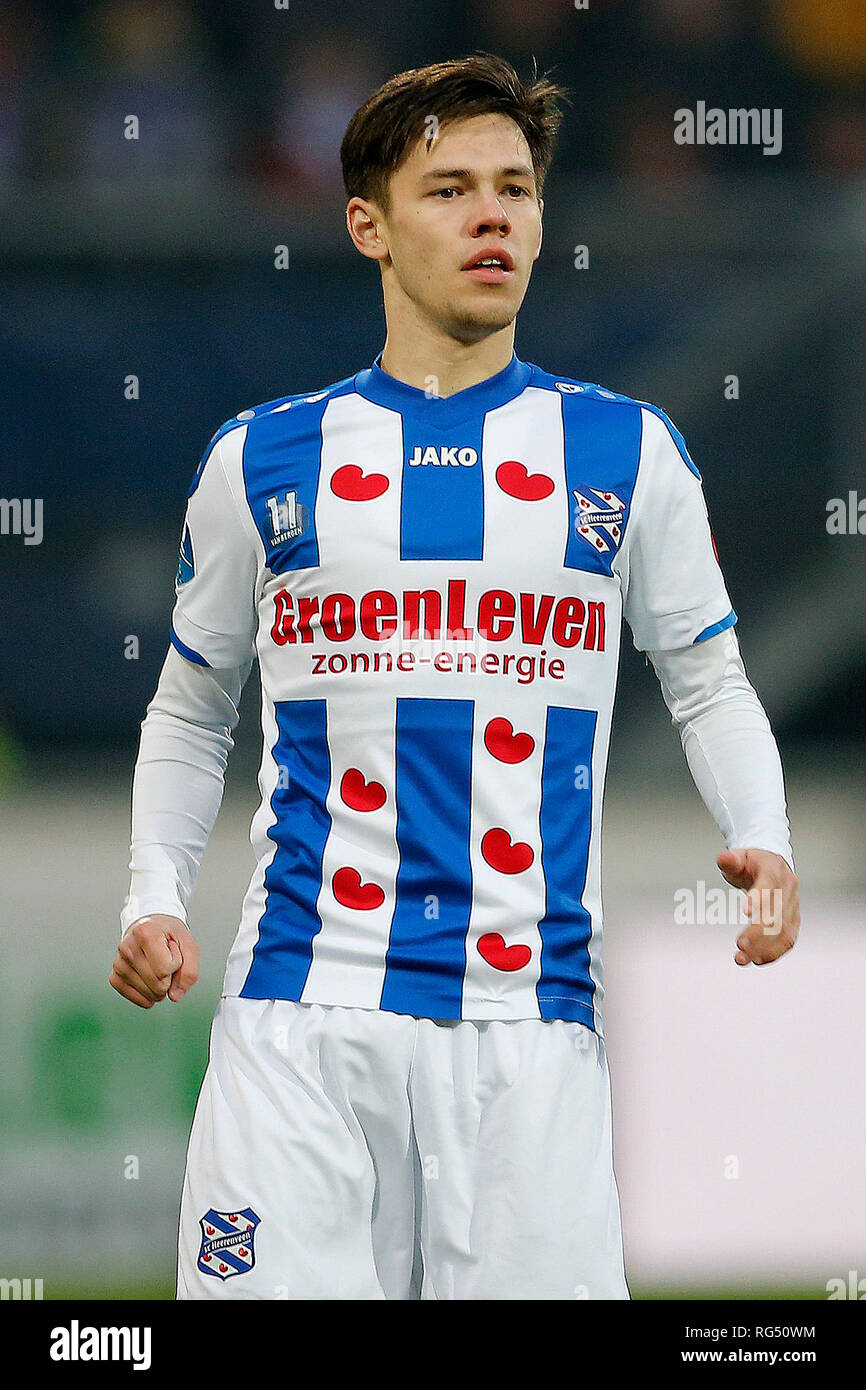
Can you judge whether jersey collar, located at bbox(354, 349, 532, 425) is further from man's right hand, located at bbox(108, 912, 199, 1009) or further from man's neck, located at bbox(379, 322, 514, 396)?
man's right hand, located at bbox(108, 912, 199, 1009)

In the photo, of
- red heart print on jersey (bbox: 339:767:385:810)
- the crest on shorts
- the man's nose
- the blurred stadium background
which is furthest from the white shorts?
the blurred stadium background

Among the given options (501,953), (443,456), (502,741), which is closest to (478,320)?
(443,456)

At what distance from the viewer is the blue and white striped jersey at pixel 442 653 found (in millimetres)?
2283

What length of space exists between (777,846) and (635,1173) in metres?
1.97

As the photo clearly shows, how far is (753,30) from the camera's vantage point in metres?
6.43

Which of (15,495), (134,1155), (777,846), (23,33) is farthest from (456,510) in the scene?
(23,33)

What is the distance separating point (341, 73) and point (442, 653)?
4.28 m

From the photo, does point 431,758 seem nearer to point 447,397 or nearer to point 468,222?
point 447,397

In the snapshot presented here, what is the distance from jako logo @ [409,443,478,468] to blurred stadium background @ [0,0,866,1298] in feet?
6.48

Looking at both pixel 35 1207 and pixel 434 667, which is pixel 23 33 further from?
pixel 434 667

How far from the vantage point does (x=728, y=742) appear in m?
2.43

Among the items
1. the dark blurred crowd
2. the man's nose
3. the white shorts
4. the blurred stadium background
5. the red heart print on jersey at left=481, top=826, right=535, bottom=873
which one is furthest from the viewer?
the dark blurred crowd

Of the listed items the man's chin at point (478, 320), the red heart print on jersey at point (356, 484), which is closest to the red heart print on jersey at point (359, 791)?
the red heart print on jersey at point (356, 484)

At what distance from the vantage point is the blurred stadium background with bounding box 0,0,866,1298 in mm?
4121
